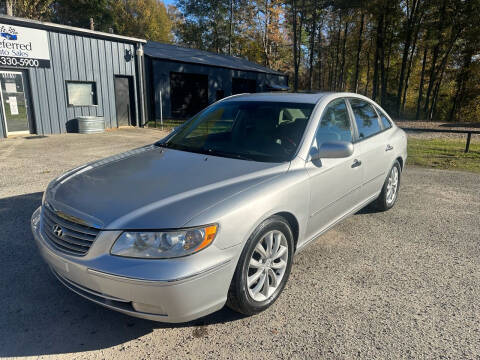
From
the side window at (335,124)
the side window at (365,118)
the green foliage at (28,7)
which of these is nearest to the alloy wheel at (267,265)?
the side window at (335,124)

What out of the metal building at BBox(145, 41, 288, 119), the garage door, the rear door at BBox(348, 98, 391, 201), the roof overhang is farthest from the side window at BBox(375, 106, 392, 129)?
the garage door

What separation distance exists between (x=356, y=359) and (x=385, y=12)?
34.0m

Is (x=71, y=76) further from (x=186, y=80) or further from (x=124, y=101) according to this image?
(x=186, y=80)

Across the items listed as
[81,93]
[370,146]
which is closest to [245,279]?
[370,146]

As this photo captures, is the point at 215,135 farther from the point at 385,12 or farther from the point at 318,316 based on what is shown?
the point at 385,12

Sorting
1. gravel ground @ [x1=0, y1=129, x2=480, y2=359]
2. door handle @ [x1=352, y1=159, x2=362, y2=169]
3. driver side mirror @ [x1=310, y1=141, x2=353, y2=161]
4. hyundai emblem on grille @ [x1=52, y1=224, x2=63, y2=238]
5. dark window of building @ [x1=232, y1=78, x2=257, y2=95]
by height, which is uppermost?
dark window of building @ [x1=232, y1=78, x2=257, y2=95]

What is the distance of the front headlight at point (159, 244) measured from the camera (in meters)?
2.10

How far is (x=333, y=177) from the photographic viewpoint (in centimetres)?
334

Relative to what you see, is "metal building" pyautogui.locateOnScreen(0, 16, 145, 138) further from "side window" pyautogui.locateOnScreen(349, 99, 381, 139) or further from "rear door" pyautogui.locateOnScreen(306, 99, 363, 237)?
"rear door" pyautogui.locateOnScreen(306, 99, 363, 237)

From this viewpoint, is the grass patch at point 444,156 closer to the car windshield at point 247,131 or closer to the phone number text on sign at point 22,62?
the car windshield at point 247,131

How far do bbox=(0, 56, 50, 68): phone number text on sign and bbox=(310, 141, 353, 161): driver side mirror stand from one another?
40.4 ft

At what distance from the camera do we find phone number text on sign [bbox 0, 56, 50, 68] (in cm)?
1146

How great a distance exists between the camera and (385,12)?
3008cm

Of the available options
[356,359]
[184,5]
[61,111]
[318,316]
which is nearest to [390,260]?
[318,316]
